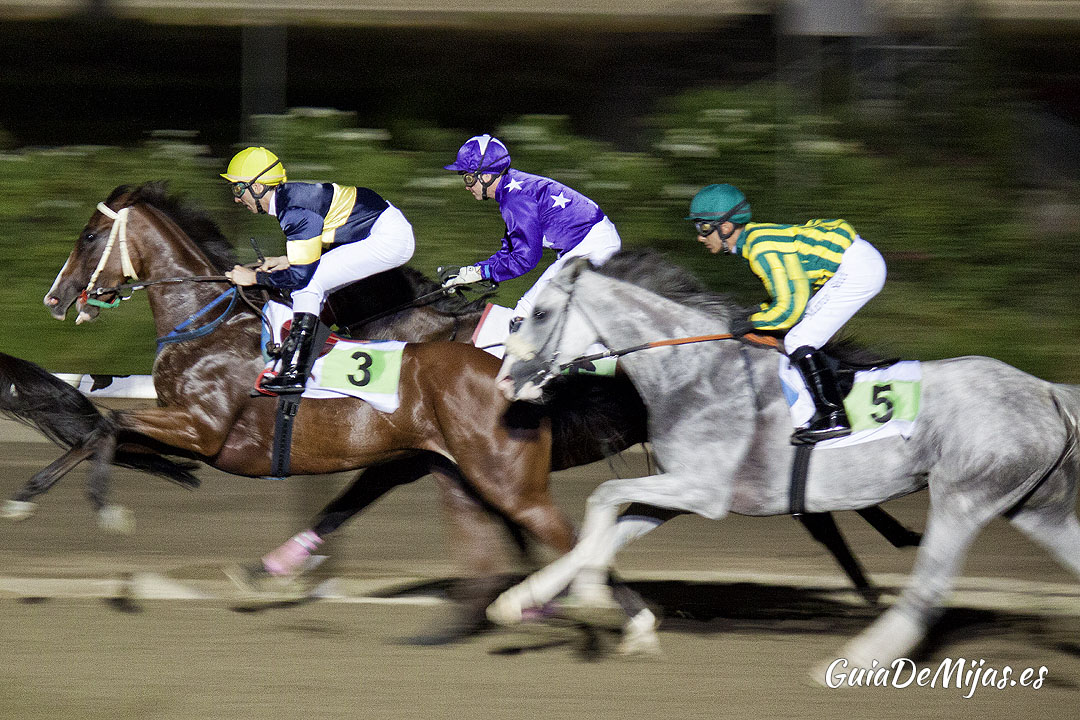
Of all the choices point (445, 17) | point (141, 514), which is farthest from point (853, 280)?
point (445, 17)

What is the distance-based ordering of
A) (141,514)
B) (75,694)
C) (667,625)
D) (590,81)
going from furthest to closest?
(590,81), (141,514), (667,625), (75,694)

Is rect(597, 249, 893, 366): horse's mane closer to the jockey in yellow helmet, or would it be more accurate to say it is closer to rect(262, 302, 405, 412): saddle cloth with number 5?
rect(262, 302, 405, 412): saddle cloth with number 5

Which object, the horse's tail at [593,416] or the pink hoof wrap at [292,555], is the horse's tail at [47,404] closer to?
the pink hoof wrap at [292,555]

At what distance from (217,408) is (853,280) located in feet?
8.57

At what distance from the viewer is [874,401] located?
4.41 meters

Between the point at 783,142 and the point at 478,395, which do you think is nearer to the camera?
the point at 478,395

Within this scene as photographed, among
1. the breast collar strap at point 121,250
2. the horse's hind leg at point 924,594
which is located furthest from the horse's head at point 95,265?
the horse's hind leg at point 924,594

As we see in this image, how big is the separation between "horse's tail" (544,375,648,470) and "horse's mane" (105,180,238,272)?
1677 mm

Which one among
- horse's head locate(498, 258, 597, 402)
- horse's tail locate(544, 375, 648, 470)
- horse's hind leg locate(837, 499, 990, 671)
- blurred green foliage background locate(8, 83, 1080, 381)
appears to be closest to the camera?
horse's hind leg locate(837, 499, 990, 671)

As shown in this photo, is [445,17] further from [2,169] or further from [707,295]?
[707,295]

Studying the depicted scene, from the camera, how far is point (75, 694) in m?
3.96

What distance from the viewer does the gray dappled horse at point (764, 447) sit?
4.29m

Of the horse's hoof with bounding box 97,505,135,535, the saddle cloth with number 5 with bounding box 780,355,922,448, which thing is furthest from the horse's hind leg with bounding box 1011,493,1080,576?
the horse's hoof with bounding box 97,505,135,535

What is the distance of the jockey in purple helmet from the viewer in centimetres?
542
